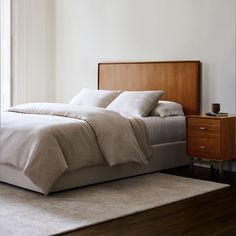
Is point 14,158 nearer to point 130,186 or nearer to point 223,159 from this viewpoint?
point 130,186

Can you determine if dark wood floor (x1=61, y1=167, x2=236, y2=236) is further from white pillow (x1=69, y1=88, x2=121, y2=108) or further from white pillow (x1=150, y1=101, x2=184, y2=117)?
white pillow (x1=69, y1=88, x2=121, y2=108)

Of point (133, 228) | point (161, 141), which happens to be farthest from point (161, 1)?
point (133, 228)

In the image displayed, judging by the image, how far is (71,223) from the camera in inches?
128

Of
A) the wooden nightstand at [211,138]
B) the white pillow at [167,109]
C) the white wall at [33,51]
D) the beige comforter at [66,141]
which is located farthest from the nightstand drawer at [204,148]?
the white wall at [33,51]

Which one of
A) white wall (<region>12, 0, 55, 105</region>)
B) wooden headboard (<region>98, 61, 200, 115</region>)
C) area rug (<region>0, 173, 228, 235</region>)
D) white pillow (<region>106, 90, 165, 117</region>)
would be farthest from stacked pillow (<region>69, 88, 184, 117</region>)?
white wall (<region>12, 0, 55, 105</region>)

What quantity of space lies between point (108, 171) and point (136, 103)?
41.1 inches

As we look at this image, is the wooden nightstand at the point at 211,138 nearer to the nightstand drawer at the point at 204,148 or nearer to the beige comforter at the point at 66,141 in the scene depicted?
the nightstand drawer at the point at 204,148

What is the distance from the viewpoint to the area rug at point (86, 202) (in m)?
3.22

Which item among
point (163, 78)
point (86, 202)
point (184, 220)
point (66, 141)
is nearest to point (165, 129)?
point (163, 78)

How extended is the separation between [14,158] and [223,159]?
205 centimetres

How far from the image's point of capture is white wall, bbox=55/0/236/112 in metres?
5.30

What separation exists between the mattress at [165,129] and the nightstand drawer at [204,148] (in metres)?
0.21

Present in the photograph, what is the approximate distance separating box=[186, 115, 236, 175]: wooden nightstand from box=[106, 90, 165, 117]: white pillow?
1.52ft

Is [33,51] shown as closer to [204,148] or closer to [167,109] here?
[167,109]
